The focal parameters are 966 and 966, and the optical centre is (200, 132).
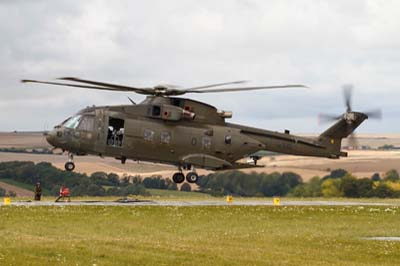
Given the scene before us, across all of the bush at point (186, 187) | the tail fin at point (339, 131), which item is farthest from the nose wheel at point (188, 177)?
the bush at point (186, 187)

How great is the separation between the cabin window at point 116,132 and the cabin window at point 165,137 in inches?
113

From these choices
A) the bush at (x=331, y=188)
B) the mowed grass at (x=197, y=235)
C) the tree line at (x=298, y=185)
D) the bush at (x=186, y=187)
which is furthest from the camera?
the bush at (x=186, y=187)

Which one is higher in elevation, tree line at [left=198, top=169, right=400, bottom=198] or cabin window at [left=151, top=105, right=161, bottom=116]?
cabin window at [left=151, top=105, right=161, bottom=116]

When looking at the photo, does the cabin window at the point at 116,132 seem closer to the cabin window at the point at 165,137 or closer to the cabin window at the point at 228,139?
the cabin window at the point at 165,137

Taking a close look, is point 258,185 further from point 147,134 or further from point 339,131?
point 147,134

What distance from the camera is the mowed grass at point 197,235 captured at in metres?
35.8

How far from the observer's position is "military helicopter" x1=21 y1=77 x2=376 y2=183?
219 ft

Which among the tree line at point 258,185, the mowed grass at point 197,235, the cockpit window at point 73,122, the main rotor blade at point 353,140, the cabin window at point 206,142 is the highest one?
the main rotor blade at point 353,140

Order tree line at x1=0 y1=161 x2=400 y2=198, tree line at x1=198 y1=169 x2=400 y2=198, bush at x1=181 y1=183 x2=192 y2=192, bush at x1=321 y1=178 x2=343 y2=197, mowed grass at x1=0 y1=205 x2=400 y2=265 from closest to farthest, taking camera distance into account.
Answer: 1. mowed grass at x1=0 y1=205 x2=400 y2=265
2. tree line at x1=198 y1=169 x2=400 y2=198
3. tree line at x1=0 y1=161 x2=400 y2=198
4. bush at x1=321 y1=178 x2=343 y2=197
5. bush at x1=181 y1=183 x2=192 y2=192

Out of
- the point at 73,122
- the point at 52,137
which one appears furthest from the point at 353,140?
the point at 52,137

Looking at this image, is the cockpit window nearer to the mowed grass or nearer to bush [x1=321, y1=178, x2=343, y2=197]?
the mowed grass

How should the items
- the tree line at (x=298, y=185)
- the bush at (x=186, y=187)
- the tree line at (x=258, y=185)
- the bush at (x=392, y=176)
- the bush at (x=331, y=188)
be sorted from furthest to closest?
the bush at (x=392, y=176) → the bush at (x=186, y=187) → the bush at (x=331, y=188) → the tree line at (x=258, y=185) → the tree line at (x=298, y=185)

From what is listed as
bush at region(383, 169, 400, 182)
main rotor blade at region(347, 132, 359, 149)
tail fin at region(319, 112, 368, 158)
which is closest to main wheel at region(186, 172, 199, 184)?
tail fin at region(319, 112, 368, 158)

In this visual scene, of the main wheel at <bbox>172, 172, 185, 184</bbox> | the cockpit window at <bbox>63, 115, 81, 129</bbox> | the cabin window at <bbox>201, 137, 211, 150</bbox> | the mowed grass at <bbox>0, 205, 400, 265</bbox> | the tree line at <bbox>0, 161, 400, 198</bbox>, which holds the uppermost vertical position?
the cockpit window at <bbox>63, 115, 81, 129</bbox>
